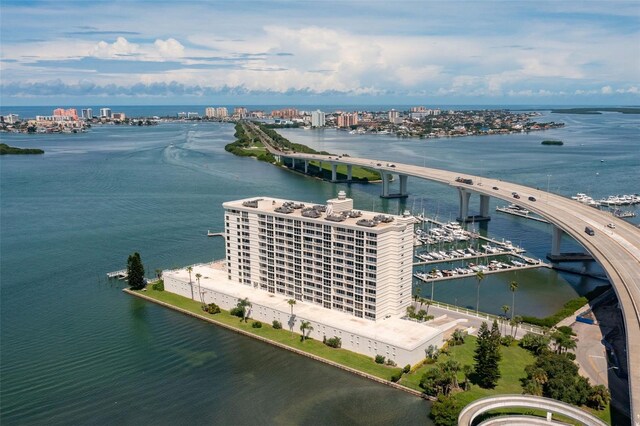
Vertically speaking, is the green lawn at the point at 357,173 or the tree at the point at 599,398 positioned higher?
the green lawn at the point at 357,173

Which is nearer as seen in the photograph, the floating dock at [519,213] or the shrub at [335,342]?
the shrub at [335,342]

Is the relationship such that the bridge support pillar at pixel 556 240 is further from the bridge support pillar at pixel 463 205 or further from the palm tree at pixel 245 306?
the palm tree at pixel 245 306

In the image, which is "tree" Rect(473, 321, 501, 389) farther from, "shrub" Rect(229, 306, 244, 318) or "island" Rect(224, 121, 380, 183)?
"island" Rect(224, 121, 380, 183)

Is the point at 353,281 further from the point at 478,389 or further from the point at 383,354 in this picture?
the point at 478,389

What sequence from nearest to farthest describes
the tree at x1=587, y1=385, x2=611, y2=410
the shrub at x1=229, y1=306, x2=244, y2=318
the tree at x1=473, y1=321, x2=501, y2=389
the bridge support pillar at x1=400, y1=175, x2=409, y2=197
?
the tree at x1=587, y1=385, x2=611, y2=410
the tree at x1=473, y1=321, x2=501, y2=389
the shrub at x1=229, y1=306, x2=244, y2=318
the bridge support pillar at x1=400, y1=175, x2=409, y2=197

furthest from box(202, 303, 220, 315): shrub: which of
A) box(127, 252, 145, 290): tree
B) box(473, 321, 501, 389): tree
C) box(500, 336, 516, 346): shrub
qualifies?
box(500, 336, 516, 346): shrub

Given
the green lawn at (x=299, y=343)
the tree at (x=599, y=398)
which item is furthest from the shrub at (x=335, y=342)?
the tree at (x=599, y=398)

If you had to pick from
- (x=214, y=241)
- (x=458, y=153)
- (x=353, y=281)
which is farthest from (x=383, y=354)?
(x=458, y=153)
